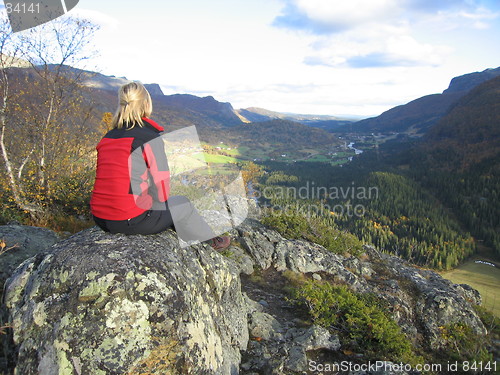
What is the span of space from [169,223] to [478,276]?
3449 inches

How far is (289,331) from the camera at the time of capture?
7.54 m

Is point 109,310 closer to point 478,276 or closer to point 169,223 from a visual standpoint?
point 169,223


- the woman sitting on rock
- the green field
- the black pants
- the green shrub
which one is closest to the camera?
the woman sitting on rock

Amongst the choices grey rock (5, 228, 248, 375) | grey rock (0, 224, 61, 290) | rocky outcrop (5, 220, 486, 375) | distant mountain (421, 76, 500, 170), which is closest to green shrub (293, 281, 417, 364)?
rocky outcrop (5, 220, 486, 375)

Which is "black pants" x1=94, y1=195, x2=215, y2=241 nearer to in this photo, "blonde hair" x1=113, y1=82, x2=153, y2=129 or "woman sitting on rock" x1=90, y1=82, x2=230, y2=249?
"woman sitting on rock" x1=90, y1=82, x2=230, y2=249

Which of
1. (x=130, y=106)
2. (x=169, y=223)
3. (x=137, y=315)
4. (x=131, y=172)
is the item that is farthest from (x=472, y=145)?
(x=137, y=315)

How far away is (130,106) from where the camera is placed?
449cm

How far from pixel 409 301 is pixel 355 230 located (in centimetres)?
8586

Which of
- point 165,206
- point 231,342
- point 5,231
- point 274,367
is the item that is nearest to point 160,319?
point 165,206

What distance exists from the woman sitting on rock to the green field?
69.9 meters

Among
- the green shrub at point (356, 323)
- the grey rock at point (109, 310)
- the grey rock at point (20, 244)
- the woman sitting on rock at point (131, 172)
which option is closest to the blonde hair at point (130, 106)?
the woman sitting on rock at point (131, 172)

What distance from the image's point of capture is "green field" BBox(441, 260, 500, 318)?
58.6m

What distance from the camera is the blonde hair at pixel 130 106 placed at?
4.49 meters

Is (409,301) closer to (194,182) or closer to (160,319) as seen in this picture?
(194,182)
